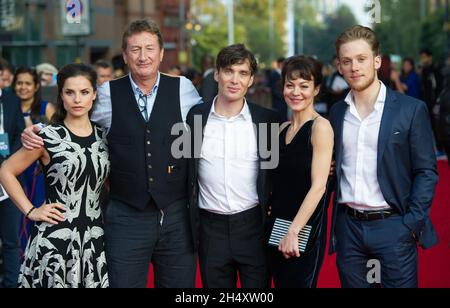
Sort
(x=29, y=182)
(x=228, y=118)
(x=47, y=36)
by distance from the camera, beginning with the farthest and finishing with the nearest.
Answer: (x=47, y=36) → (x=29, y=182) → (x=228, y=118)

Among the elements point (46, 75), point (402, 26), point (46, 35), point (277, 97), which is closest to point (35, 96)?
point (46, 75)

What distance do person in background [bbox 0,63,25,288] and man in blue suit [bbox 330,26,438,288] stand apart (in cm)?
296

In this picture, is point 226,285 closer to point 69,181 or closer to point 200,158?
point 200,158

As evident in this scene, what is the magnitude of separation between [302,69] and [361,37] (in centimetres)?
Result: 36

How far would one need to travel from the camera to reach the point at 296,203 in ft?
13.1

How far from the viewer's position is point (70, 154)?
3975mm

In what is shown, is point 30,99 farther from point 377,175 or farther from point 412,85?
point 412,85

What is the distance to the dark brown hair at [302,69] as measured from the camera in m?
4.00

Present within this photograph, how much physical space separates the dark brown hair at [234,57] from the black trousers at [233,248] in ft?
2.73

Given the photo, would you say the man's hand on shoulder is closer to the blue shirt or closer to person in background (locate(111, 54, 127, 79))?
the blue shirt

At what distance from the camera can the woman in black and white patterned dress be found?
3973 millimetres

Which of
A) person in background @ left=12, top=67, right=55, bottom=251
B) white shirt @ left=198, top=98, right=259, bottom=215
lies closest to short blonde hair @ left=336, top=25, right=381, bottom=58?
white shirt @ left=198, top=98, right=259, bottom=215
